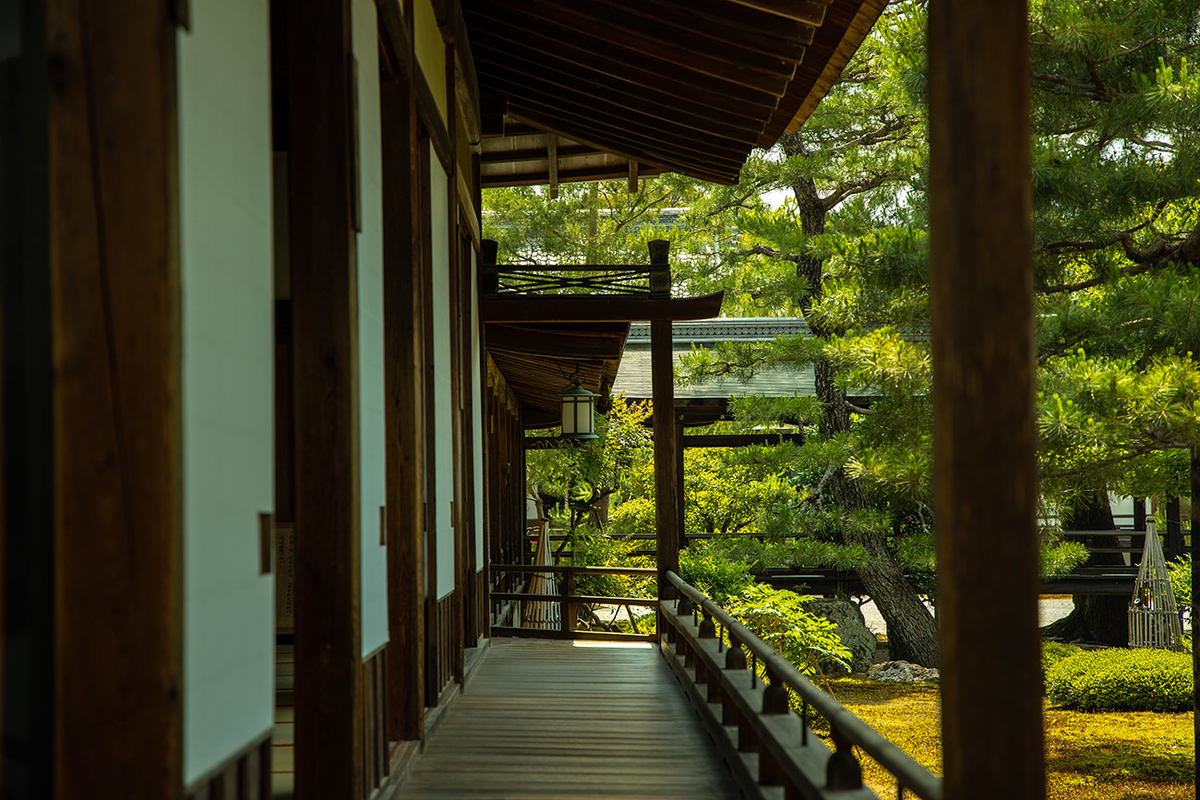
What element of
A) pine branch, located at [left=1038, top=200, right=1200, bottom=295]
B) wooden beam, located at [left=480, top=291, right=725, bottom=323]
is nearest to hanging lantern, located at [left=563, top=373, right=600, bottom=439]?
wooden beam, located at [left=480, top=291, right=725, bottom=323]

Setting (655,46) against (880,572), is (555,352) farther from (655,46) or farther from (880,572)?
(880,572)

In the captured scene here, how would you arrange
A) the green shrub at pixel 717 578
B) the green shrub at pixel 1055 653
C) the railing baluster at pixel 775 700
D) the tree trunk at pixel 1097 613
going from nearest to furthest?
1. the railing baluster at pixel 775 700
2. the green shrub at pixel 717 578
3. the green shrub at pixel 1055 653
4. the tree trunk at pixel 1097 613

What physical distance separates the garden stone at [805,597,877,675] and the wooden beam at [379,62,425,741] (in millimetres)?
8518

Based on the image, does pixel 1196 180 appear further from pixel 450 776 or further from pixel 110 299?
pixel 110 299

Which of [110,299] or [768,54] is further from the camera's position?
[768,54]

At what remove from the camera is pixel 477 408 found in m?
7.04

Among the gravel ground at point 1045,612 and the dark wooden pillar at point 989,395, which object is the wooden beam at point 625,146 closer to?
the dark wooden pillar at point 989,395

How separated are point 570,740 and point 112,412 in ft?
11.1

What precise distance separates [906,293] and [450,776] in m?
6.14

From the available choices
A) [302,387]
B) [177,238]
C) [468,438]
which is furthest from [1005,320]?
[468,438]

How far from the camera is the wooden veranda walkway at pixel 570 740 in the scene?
373 centimetres

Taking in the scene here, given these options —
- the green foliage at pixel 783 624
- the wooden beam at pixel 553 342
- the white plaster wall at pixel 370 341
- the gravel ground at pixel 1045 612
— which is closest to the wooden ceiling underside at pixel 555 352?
the wooden beam at pixel 553 342

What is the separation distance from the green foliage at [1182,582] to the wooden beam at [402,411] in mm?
11087

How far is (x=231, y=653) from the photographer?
189cm
